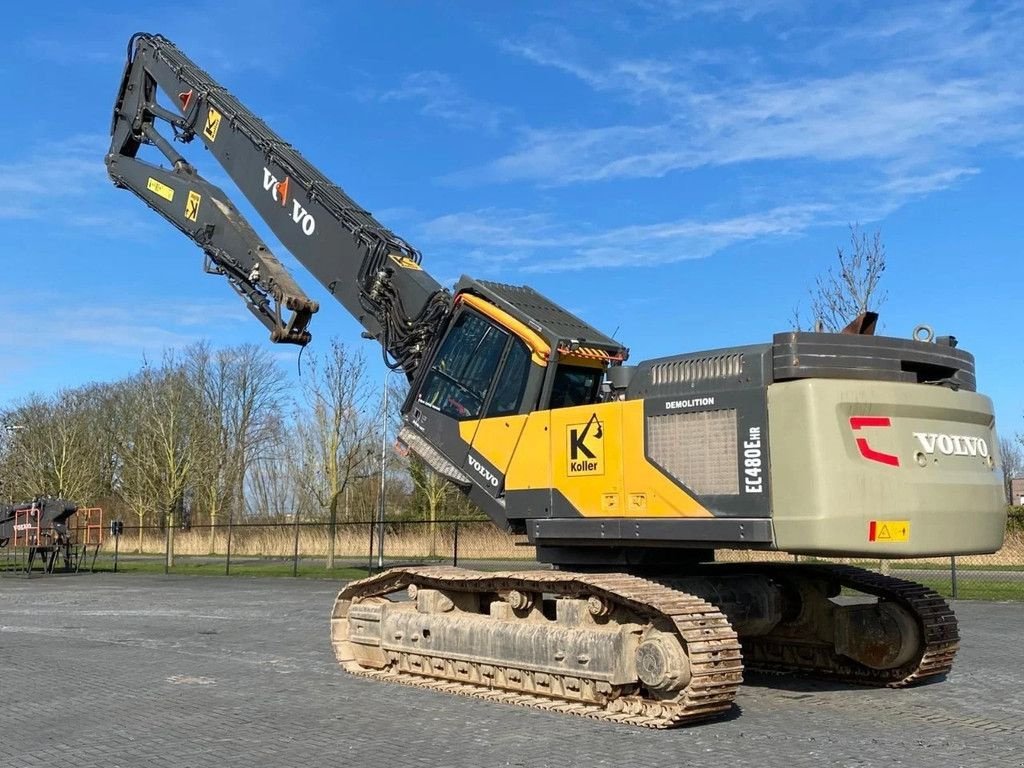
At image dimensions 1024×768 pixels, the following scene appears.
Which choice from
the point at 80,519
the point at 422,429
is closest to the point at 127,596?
the point at 422,429

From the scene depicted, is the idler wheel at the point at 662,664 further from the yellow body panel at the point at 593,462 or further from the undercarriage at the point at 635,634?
the yellow body panel at the point at 593,462

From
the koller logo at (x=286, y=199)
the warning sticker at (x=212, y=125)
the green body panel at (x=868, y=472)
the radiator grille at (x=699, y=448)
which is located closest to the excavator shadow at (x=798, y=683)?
the green body panel at (x=868, y=472)

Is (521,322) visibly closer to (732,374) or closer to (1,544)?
(732,374)

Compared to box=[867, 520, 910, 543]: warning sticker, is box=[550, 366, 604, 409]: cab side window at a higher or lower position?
higher

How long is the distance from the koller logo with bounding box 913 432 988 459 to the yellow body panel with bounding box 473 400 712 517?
5.42 feet

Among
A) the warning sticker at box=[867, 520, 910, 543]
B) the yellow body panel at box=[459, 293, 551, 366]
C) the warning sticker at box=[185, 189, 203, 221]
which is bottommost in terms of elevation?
the warning sticker at box=[867, 520, 910, 543]

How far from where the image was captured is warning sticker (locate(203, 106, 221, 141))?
44.3ft

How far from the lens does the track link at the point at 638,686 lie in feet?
23.6

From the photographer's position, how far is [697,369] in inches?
312

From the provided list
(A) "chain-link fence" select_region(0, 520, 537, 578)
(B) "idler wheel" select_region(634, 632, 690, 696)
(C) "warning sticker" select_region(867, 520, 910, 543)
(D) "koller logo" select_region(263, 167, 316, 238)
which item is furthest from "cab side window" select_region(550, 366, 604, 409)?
(A) "chain-link fence" select_region(0, 520, 537, 578)

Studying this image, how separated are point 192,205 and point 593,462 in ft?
25.6

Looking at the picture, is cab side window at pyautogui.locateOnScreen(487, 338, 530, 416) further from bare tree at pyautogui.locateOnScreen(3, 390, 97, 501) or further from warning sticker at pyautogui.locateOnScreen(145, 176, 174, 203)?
bare tree at pyautogui.locateOnScreen(3, 390, 97, 501)

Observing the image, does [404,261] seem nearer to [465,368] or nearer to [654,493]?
[465,368]

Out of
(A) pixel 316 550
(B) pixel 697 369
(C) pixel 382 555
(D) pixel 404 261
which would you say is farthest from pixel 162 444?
(B) pixel 697 369
